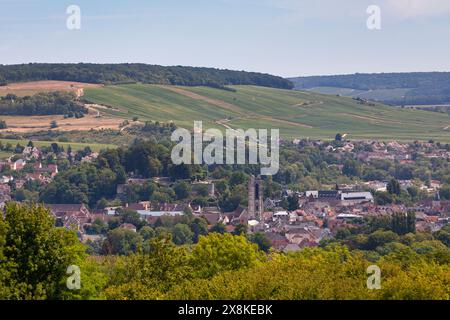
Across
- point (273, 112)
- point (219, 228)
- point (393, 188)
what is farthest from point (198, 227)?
point (273, 112)

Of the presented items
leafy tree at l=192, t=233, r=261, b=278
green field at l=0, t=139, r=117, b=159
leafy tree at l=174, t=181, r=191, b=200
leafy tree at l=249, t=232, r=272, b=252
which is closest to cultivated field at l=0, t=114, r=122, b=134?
green field at l=0, t=139, r=117, b=159

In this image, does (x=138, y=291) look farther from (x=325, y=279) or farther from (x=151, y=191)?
(x=151, y=191)

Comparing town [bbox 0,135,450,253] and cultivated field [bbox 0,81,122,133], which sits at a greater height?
cultivated field [bbox 0,81,122,133]

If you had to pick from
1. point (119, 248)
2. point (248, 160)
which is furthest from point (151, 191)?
point (119, 248)

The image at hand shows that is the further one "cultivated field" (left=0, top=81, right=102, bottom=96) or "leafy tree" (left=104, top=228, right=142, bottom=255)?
"cultivated field" (left=0, top=81, right=102, bottom=96)

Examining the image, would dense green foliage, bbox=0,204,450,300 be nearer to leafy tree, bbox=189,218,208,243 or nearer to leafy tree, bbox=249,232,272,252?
leafy tree, bbox=249,232,272,252

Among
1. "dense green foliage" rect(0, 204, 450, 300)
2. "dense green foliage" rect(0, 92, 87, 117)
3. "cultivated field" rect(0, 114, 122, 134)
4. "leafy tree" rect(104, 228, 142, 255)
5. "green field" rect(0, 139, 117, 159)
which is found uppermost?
"dense green foliage" rect(0, 204, 450, 300)
